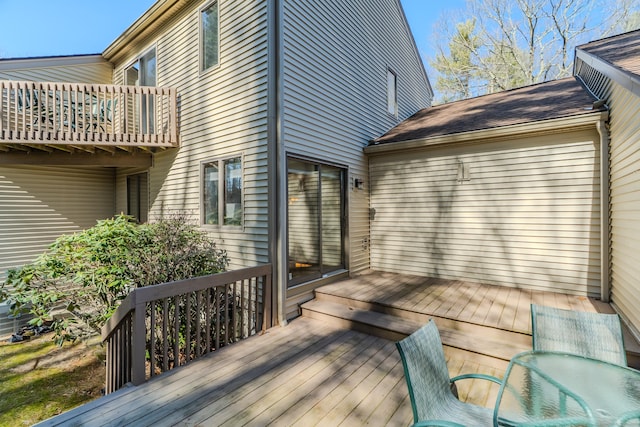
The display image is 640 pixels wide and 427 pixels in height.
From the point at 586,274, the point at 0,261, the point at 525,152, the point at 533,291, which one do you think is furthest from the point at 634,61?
the point at 0,261

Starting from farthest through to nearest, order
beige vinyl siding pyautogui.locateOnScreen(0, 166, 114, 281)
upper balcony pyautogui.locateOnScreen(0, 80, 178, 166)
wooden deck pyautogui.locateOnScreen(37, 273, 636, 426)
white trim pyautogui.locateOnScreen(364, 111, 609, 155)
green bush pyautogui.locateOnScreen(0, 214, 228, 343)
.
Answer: beige vinyl siding pyautogui.locateOnScreen(0, 166, 114, 281) < upper balcony pyautogui.locateOnScreen(0, 80, 178, 166) < white trim pyautogui.locateOnScreen(364, 111, 609, 155) < green bush pyautogui.locateOnScreen(0, 214, 228, 343) < wooden deck pyautogui.locateOnScreen(37, 273, 636, 426)

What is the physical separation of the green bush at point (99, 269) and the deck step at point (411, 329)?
200 centimetres

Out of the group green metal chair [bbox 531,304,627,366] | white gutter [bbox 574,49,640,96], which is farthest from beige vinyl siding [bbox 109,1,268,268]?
white gutter [bbox 574,49,640,96]

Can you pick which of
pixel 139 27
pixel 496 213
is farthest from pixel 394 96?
pixel 139 27

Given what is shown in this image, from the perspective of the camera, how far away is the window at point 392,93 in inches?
301

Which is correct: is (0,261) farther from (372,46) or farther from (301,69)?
(372,46)

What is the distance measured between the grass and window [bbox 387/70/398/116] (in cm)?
790

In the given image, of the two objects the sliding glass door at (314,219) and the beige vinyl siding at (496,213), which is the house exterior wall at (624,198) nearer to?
the beige vinyl siding at (496,213)

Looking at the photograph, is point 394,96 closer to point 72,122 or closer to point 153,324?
point 72,122

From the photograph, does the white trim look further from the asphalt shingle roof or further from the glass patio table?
the glass patio table

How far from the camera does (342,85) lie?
5727 mm

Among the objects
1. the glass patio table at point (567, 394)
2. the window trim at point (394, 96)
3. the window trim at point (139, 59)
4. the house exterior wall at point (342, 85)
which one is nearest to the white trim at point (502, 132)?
the house exterior wall at point (342, 85)

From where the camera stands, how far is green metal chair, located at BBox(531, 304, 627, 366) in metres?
2.26

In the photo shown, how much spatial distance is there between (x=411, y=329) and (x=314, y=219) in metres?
2.32
